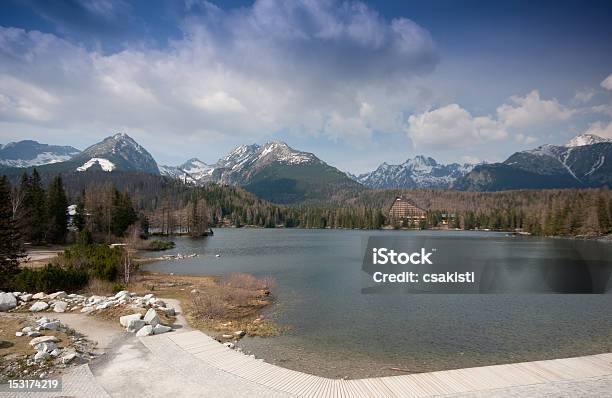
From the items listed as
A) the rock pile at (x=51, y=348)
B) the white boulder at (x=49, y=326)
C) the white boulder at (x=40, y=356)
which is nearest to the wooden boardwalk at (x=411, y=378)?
the rock pile at (x=51, y=348)

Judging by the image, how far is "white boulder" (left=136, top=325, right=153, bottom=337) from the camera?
19.9 m

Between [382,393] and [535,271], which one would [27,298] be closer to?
[382,393]

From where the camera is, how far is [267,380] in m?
15.2

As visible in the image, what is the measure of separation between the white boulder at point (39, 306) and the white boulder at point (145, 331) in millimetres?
9048

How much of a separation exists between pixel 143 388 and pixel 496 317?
81.7 ft

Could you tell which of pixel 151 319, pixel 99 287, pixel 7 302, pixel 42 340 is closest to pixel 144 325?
pixel 151 319

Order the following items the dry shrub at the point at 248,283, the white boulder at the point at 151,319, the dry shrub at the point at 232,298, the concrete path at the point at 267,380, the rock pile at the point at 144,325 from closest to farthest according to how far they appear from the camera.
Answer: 1. the concrete path at the point at 267,380
2. the rock pile at the point at 144,325
3. the white boulder at the point at 151,319
4. the dry shrub at the point at 232,298
5. the dry shrub at the point at 248,283

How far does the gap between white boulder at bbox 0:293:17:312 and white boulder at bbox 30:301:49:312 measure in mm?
1168

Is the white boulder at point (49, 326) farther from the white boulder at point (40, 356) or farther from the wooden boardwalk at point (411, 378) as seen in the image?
the wooden boardwalk at point (411, 378)

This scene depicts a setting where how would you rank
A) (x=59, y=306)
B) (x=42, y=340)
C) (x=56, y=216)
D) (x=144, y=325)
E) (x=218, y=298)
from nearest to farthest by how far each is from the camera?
(x=42, y=340), (x=144, y=325), (x=59, y=306), (x=218, y=298), (x=56, y=216)

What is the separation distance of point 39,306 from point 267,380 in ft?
59.4

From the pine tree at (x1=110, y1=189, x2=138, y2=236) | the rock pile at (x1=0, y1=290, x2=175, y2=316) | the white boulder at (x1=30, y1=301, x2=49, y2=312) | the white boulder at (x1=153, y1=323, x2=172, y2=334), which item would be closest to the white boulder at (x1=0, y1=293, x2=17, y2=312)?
the rock pile at (x1=0, y1=290, x2=175, y2=316)

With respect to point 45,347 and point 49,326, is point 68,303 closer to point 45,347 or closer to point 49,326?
point 49,326

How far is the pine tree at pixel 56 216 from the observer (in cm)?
7388
